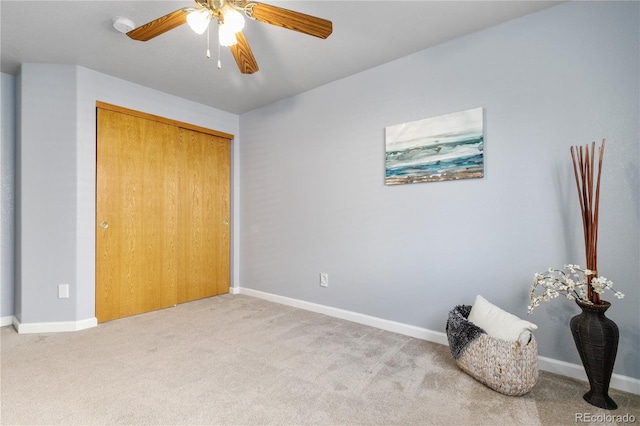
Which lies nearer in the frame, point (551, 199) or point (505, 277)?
point (551, 199)

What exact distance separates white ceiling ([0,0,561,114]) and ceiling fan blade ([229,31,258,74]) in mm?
Result: 334

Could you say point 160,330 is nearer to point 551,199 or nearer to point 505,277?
point 505,277

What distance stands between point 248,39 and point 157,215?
2.09 metres

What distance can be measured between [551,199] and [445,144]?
2.61ft

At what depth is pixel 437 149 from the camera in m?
2.40

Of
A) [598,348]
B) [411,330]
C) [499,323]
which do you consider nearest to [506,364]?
[499,323]

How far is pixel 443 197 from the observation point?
2406 mm

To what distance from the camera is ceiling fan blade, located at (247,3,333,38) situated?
1.53 metres

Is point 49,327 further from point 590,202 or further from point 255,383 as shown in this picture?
point 590,202

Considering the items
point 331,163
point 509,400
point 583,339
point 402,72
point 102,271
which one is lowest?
point 509,400

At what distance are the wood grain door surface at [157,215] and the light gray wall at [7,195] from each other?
815 millimetres

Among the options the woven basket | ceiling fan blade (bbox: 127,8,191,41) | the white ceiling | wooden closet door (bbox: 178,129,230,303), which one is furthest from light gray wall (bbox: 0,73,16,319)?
the woven basket

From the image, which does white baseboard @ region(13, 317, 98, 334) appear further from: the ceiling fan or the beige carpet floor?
the ceiling fan

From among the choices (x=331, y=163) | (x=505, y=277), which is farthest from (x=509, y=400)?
(x=331, y=163)
